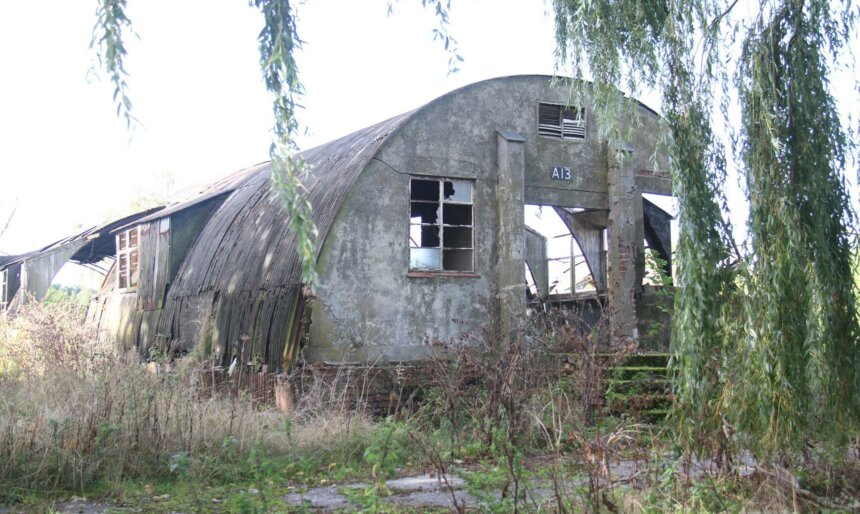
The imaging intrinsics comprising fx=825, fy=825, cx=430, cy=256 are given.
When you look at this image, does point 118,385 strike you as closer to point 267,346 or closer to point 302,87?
point 267,346

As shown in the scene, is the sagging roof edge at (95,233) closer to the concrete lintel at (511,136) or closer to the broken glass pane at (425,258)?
the broken glass pane at (425,258)

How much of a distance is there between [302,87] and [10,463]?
15.1ft

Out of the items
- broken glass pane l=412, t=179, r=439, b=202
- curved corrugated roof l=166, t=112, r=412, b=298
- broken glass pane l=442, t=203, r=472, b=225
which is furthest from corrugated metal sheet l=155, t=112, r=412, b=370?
broken glass pane l=442, t=203, r=472, b=225

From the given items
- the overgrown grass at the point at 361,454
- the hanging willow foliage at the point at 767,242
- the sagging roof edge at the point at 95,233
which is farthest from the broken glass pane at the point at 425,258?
the sagging roof edge at the point at 95,233

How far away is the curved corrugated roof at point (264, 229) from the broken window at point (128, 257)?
1625mm

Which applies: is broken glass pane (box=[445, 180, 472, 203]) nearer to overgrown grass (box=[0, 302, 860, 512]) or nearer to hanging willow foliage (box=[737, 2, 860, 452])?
overgrown grass (box=[0, 302, 860, 512])

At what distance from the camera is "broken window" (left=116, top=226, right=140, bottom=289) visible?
1823 cm

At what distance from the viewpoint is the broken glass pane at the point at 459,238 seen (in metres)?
14.4

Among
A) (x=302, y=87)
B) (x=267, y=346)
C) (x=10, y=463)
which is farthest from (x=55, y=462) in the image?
(x=267, y=346)

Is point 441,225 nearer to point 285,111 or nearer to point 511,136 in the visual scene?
point 511,136

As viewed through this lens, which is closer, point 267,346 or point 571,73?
point 571,73

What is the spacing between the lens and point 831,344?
6258 millimetres

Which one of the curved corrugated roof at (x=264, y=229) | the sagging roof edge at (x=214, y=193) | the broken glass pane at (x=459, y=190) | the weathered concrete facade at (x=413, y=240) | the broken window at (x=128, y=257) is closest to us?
the weathered concrete facade at (x=413, y=240)

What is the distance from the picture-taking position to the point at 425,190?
48.0 ft
